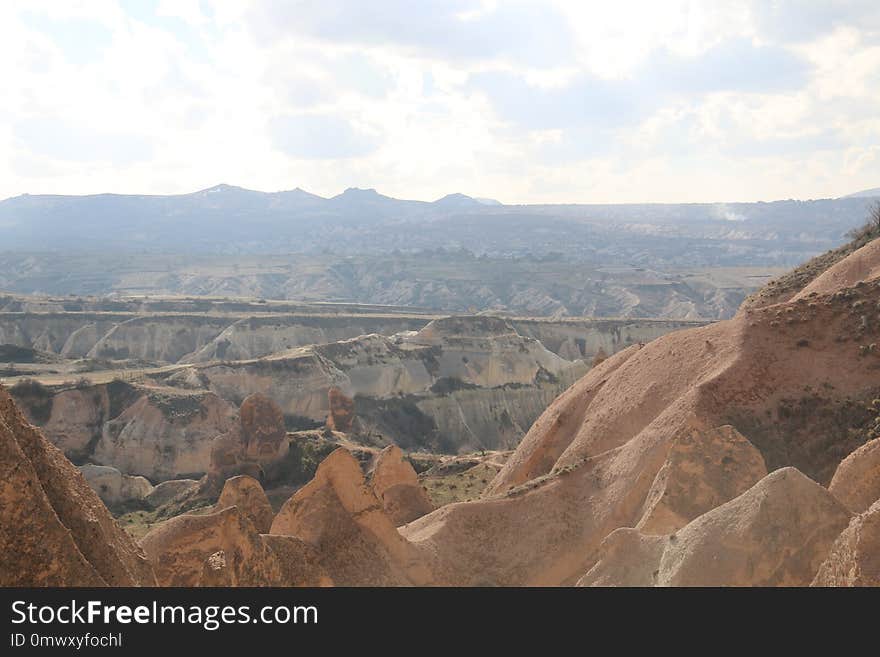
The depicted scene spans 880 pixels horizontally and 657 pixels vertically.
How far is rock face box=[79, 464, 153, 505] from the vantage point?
55.1 m

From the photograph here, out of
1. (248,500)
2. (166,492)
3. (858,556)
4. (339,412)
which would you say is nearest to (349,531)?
(248,500)

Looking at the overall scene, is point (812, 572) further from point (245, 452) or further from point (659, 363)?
point (245, 452)

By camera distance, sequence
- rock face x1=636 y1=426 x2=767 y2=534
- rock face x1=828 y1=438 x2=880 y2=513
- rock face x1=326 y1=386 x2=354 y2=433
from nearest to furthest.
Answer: rock face x1=828 y1=438 x2=880 y2=513 < rock face x1=636 y1=426 x2=767 y2=534 < rock face x1=326 y1=386 x2=354 y2=433

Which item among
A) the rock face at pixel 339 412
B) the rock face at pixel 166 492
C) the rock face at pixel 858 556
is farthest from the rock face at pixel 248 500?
the rock face at pixel 339 412

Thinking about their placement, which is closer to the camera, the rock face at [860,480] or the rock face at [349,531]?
the rock face at [860,480]

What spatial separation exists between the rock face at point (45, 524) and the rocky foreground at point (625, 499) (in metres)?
0.02

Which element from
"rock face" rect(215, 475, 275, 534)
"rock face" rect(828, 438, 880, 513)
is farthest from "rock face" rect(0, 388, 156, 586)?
"rock face" rect(215, 475, 275, 534)

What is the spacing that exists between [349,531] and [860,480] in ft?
39.0

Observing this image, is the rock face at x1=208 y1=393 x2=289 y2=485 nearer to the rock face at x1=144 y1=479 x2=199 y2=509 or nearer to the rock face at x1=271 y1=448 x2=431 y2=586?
the rock face at x1=144 y1=479 x2=199 y2=509

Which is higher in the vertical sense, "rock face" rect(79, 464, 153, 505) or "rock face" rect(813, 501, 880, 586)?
"rock face" rect(813, 501, 880, 586)

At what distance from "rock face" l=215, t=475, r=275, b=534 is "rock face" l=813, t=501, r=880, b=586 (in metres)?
19.9

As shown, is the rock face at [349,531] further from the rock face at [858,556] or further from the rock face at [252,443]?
the rock face at [252,443]

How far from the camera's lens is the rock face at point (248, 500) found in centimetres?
2862
